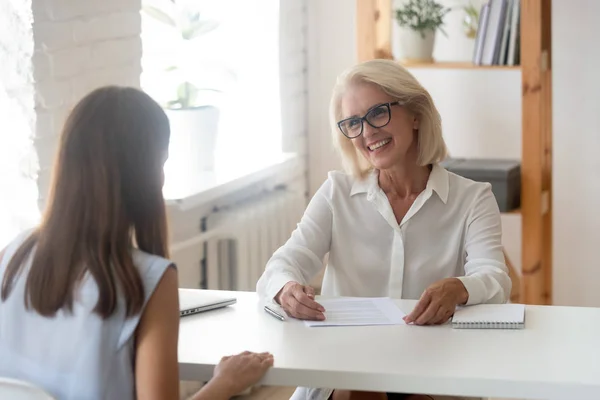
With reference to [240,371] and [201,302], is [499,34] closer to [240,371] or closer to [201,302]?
[201,302]

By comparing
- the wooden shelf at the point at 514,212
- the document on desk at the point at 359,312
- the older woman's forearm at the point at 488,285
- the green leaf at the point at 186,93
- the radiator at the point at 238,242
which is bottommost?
the radiator at the point at 238,242

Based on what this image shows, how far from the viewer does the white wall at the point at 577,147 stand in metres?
4.19

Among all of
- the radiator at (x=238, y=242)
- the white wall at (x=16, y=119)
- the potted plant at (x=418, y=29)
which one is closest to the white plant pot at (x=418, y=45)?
the potted plant at (x=418, y=29)

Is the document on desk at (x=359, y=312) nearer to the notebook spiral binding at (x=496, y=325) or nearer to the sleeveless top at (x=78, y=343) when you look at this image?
the notebook spiral binding at (x=496, y=325)

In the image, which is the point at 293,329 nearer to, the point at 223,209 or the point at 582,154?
the point at 223,209

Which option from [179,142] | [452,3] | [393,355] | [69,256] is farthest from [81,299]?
[452,3]

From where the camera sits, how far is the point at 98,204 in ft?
5.00

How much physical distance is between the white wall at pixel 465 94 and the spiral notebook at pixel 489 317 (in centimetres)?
232

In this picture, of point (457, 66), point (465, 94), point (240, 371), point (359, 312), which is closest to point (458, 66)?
point (457, 66)

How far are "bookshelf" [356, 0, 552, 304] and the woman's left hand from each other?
1507mm

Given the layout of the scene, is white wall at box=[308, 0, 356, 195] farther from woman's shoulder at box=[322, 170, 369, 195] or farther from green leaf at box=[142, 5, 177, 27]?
woman's shoulder at box=[322, 170, 369, 195]

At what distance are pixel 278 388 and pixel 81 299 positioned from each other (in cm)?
236

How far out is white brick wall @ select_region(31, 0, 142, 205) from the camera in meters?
2.68

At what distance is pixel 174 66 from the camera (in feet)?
11.9
